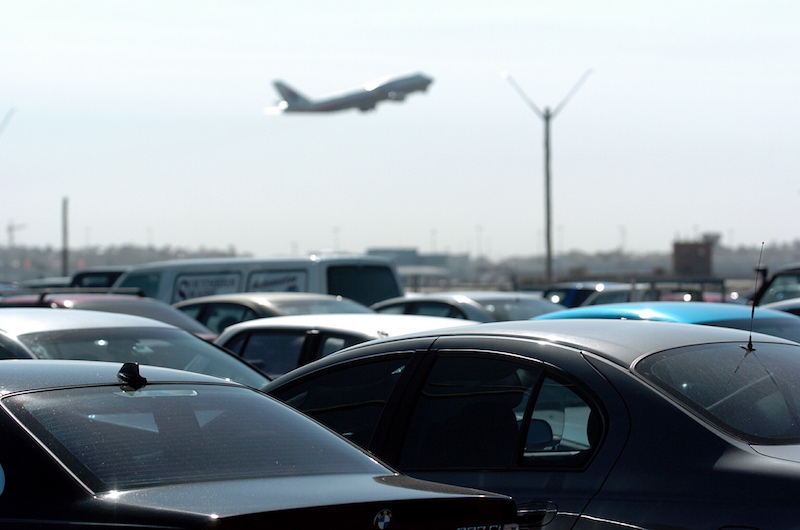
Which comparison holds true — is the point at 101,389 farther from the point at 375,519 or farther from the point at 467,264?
the point at 467,264

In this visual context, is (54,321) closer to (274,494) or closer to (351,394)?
(351,394)

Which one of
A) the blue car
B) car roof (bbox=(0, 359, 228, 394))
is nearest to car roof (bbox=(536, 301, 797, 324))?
the blue car

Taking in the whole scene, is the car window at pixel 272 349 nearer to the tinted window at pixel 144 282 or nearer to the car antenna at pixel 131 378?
the car antenna at pixel 131 378

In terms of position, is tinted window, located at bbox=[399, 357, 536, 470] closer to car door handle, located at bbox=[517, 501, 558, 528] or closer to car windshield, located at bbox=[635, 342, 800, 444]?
car door handle, located at bbox=[517, 501, 558, 528]

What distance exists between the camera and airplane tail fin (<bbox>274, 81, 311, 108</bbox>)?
6975 cm

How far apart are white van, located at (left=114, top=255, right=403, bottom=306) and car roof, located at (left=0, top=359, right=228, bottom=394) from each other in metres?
11.7

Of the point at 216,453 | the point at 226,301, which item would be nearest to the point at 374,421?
the point at 216,453

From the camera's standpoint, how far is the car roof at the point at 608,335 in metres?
3.81

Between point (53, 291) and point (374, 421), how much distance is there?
814 centimetres

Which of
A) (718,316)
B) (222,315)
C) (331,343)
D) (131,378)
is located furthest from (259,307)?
(131,378)

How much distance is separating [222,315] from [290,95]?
202 feet

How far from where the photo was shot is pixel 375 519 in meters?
2.81

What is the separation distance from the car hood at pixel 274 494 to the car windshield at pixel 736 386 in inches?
36.0

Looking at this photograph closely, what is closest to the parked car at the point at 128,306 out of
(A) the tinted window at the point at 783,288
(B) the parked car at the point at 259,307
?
(B) the parked car at the point at 259,307
